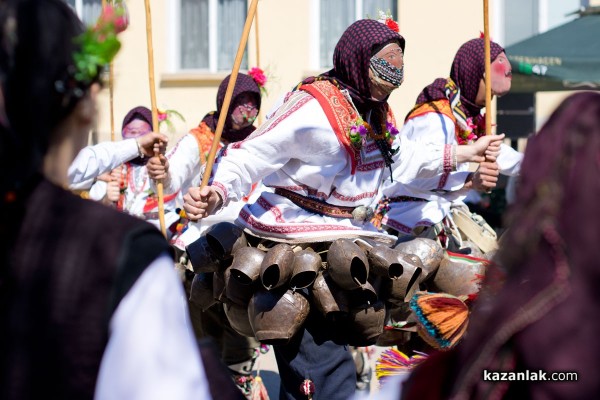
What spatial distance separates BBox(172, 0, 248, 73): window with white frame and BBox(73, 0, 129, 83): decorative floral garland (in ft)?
35.9

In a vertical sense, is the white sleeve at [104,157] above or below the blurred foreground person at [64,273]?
below

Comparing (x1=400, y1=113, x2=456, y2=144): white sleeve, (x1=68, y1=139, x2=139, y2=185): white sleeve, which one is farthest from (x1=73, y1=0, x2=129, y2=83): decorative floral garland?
(x1=400, y1=113, x2=456, y2=144): white sleeve

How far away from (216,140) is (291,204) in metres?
0.43

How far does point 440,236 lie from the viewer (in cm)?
577

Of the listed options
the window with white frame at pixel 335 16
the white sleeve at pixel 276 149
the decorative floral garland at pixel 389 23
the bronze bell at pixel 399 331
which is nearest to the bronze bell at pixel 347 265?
the white sleeve at pixel 276 149

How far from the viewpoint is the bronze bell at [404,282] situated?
4035 millimetres

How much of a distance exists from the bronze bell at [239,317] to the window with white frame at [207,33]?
871 cm

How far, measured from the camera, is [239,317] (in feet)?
13.6

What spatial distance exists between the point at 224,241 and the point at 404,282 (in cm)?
72

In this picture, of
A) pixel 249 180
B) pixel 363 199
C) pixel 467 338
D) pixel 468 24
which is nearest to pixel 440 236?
pixel 363 199

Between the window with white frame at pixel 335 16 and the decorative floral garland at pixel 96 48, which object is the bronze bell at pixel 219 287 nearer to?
the decorative floral garland at pixel 96 48

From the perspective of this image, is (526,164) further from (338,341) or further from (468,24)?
(468,24)

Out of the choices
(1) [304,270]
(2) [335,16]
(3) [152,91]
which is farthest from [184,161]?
(2) [335,16]

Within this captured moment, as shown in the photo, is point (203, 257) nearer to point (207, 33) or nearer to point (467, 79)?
point (467, 79)
